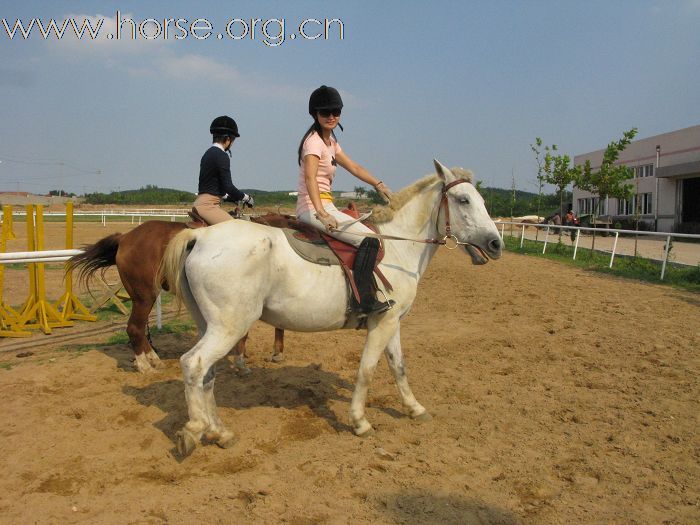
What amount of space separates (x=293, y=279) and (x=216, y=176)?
243 cm

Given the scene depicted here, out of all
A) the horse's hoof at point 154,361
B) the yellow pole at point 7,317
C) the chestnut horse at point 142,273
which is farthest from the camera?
the yellow pole at point 7,317

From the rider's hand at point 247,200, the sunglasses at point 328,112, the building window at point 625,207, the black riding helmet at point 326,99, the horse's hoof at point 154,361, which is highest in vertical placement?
the building window at point 625,207

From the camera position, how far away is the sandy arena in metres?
3.21

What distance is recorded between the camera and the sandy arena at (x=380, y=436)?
321 cm

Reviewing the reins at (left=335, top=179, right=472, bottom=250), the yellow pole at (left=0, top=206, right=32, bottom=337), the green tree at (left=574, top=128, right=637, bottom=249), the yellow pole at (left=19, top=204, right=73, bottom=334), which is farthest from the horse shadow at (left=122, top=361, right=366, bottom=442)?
the green tree at (left=574, top=128, right=637, bottom=249)

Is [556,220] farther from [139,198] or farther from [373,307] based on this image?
[139,198]

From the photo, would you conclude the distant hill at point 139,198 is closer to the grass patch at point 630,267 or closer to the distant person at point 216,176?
the grass patch at point 630,267

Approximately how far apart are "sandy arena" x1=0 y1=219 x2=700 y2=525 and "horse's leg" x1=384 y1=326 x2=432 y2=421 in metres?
0.10

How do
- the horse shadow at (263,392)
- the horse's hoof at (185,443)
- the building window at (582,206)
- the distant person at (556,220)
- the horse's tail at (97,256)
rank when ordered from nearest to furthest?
the horse's hoof at (185,443) < the horse shadow at (263,392) < the horse's tail at (97,256) < the distant person at (556,220) < the building window at (582,206)

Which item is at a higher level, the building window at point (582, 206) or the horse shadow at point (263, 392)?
the building window at point (582, 206)

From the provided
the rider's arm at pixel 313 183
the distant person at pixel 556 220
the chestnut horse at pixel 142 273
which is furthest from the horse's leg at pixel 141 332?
the distant person at pixel 556 220

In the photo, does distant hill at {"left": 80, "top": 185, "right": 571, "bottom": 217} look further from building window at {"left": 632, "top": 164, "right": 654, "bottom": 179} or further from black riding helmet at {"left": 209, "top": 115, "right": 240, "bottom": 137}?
black riding helmet at {"left": 209, "top": 115, "right": 240, "bottom": 137}

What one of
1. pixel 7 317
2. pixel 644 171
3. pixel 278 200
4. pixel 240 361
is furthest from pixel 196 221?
pixel 278 200

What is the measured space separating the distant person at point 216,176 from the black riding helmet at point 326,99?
1.83m
